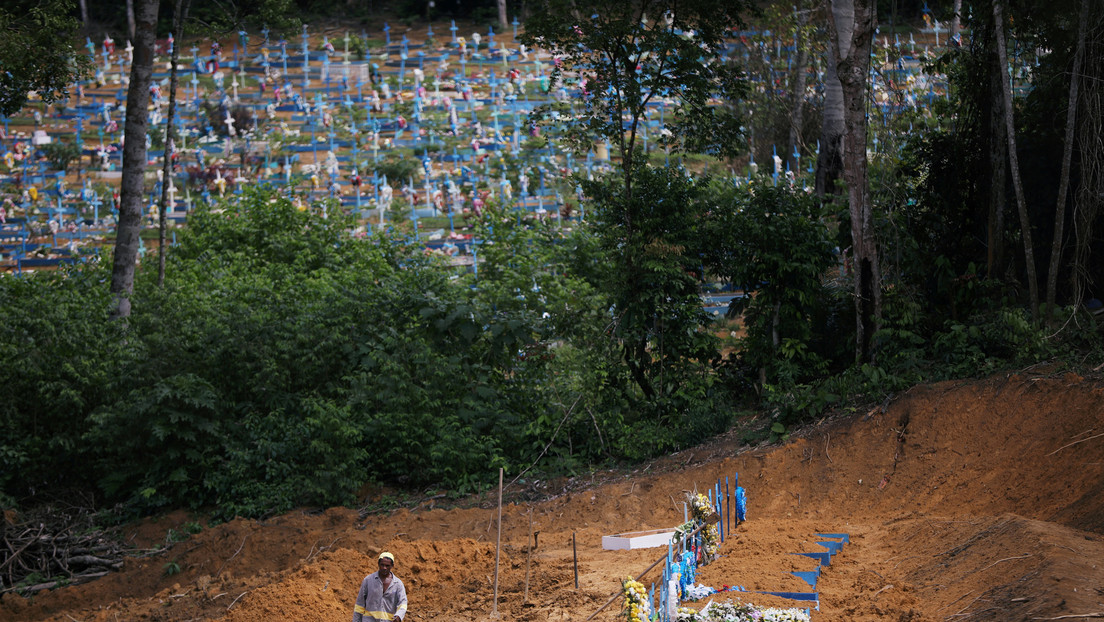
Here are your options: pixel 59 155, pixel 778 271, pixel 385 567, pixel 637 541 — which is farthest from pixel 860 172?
pixel 59 155

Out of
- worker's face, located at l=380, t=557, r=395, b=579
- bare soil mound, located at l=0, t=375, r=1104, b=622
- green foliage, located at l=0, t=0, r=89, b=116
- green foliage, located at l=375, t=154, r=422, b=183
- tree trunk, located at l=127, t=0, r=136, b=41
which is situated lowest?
bare soil mound, located at l=0, t=375, r=1104, b=622

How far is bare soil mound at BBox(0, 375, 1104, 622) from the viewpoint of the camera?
7.08 meters

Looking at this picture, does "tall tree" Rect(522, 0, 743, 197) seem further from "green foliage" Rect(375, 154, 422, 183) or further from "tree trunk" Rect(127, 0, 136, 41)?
"tree trunk" Rect(127, 0, 136, 41)

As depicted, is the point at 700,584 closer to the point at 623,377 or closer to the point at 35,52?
the point at 623,377

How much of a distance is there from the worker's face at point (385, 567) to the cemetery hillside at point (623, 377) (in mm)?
1348

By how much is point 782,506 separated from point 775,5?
444 inches

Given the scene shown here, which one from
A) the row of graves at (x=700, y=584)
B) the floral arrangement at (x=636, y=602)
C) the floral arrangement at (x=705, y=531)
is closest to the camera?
the floral arrangement at (x=636, y=602)

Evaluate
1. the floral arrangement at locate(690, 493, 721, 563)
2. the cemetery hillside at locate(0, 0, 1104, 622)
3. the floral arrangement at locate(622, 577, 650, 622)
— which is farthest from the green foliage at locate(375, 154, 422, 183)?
the floral arrangement at locate(622, 577, 650, 622)

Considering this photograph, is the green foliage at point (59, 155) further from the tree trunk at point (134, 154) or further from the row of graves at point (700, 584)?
the row of graves at point (700, 584)

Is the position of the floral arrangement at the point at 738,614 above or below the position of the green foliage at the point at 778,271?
below

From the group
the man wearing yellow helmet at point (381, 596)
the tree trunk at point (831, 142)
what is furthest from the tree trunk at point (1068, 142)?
the man wearing yellow helmet at point (381, 596)

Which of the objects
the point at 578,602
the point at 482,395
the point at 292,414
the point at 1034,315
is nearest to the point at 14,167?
the point at 292,414

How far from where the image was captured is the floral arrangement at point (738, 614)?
21.2 feet

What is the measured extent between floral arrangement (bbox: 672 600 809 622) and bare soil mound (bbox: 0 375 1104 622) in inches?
14.6
